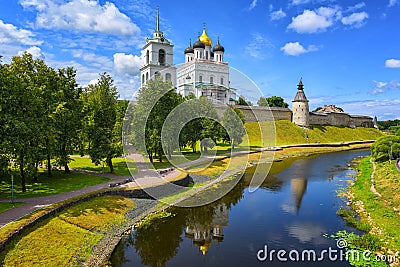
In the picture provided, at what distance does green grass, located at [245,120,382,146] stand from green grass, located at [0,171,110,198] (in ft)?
111

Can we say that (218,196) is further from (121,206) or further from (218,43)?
(218,43)

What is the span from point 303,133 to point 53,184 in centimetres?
5503

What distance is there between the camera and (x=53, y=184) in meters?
20.2

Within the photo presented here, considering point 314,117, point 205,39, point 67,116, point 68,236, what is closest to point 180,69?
point 205,39

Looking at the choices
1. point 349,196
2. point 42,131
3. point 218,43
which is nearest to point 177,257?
point 42,131

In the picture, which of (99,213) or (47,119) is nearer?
(99,213)

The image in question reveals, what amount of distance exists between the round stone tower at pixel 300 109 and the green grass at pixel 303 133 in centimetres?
225

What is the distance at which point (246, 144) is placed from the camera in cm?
4922

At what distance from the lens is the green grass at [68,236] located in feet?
35.4

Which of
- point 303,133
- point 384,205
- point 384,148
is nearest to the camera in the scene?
point 384,205

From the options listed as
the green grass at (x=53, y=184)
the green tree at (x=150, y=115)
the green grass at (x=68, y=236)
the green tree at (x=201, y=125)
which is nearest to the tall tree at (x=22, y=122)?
the green grass at (x=53, y=184)

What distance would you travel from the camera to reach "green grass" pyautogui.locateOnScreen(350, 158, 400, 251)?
43.7 ft

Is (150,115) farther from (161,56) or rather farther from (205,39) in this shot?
(205,39)

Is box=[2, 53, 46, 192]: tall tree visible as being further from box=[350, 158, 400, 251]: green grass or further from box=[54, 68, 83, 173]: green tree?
box=[350, 158, 400, 251]: green grass
